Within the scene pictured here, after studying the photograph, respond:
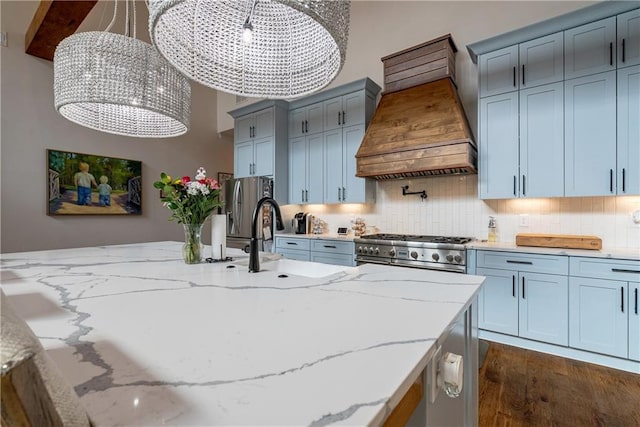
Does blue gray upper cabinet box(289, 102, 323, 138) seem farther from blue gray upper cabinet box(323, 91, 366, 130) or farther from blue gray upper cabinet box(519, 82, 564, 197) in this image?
blue gray upper cabinet box(519, 82, 564, 197)

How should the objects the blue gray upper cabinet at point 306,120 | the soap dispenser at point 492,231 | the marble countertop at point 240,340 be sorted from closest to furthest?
the marble countertop at point 240,340, the soap dispenser at point 492,231, the blue gray upper cabinet at point 306,120

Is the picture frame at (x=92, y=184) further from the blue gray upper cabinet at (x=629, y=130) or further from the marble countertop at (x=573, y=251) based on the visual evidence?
the blue gray upper cabinet at (x=629, y=130)

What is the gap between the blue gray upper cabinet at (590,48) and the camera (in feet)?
7.70

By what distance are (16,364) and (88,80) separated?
1689 millimetres

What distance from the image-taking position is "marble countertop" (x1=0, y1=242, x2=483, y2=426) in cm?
47

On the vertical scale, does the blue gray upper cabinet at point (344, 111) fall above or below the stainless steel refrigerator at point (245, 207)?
above

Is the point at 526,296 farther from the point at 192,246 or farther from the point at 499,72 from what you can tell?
the point at 192,246

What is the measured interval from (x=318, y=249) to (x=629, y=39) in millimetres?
3304

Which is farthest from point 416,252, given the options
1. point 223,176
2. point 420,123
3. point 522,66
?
point 223,176

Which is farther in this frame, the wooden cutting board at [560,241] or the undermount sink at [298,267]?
the wooden cutting board at [560,241]

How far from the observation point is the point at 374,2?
4043mm

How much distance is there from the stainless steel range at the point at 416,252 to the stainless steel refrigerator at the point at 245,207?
1.45 meters

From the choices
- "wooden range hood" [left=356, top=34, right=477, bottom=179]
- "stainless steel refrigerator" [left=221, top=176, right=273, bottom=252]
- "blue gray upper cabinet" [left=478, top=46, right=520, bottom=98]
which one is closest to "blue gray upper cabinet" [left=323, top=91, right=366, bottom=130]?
"wooden range hood" [left=356, top=34, right=477, bottom=179]

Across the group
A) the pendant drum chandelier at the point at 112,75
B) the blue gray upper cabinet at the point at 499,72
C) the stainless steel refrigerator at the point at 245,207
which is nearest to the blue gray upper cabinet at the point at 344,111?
the stainless steel refrigerator at the point at 245,207
